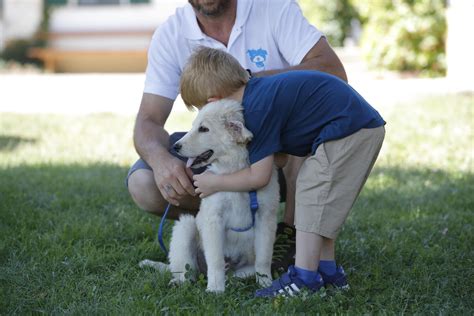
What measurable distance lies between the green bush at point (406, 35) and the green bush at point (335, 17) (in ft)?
16.1

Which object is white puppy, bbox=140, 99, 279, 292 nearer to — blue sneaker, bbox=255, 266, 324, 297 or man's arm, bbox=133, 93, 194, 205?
blue sneaker, bbox=255, 266, 324, 297

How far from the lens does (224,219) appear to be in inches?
132

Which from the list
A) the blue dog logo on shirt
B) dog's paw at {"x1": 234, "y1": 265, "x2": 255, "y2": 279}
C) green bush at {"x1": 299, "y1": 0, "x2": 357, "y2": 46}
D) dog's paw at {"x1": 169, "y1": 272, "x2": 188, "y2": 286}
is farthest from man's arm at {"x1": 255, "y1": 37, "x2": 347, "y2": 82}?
green bush at {"x1": 299, "y1": 0, "x2": 357, "y2": 46}

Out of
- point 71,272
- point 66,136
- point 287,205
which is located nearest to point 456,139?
point 287,205

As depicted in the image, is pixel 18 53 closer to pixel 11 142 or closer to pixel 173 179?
pixel 11 142

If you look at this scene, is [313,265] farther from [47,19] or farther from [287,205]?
[47,19]

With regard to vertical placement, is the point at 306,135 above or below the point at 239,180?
above

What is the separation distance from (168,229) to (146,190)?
0.74 meters

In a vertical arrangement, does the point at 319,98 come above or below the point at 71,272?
above

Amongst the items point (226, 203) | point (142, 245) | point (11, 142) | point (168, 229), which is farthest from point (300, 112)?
point (11, 142)

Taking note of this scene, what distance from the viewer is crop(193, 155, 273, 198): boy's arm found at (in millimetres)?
3182

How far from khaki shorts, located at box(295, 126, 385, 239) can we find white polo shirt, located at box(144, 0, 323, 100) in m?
0.94

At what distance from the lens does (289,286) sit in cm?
322

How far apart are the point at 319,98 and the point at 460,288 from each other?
1224 millimetres
